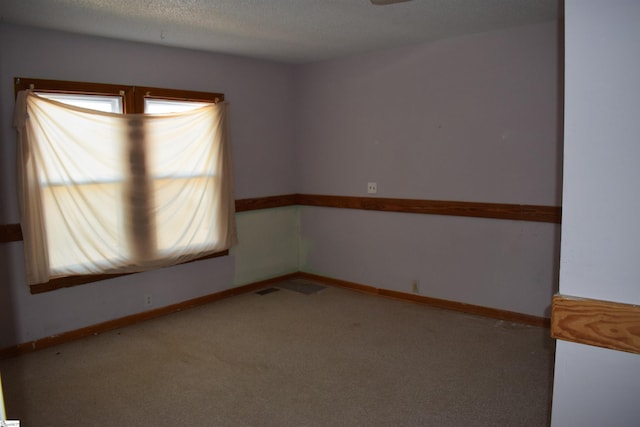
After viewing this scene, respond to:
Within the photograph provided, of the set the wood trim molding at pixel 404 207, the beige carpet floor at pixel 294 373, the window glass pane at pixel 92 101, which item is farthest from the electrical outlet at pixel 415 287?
the window glass pane at pixel 92 101

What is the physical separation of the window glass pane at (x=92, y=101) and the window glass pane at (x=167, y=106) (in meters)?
0.23

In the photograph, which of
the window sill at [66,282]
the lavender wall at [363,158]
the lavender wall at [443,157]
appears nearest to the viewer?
the window sill at [66,282]

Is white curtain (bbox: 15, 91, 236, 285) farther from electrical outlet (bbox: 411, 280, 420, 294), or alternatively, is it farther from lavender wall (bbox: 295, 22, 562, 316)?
electrical outlet (bbox: 411, 280, 420, 294)

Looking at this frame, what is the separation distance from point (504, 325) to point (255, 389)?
2.06 metres

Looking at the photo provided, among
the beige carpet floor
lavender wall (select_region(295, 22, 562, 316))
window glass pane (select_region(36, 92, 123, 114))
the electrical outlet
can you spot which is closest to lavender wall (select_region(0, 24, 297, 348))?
window glass pane (select_region(36, 92, 123, 114))

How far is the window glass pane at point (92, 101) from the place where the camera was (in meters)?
3.43

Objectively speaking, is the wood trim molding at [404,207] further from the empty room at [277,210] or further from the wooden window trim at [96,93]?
the wooden window trim at [96,93]

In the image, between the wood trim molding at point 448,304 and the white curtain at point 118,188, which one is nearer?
the white curtain at point 118,188

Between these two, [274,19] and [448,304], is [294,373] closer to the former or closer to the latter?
[448,304]

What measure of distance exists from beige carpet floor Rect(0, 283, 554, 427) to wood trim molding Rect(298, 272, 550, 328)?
0.09 metres

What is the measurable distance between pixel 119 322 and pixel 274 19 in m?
2.64

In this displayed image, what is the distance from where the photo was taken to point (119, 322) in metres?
3.84

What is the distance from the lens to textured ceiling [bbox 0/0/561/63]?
292 cm

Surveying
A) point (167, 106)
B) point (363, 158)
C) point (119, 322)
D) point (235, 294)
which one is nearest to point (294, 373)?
point (119, 322)
